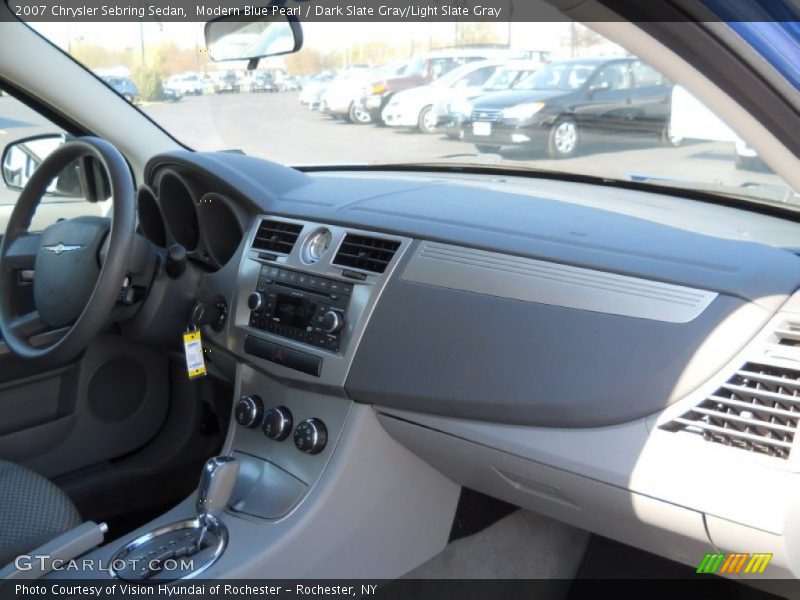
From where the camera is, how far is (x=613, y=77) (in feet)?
8.33

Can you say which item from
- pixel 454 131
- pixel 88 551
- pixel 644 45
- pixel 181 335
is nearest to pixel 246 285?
pixel 181 335

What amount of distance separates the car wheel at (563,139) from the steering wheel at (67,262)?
142 centimetres

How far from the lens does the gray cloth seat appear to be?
1.90 m

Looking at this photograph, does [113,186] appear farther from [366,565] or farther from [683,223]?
[683,223]

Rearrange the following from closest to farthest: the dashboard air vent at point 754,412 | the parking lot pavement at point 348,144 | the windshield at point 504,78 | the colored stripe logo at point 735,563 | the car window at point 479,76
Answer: the dashboard air vent at point 754,412, the colored stripe logo at point 735,563, the parking lot pavement at point 348,144, the windshield at point 504,78, the car window at point 479,76

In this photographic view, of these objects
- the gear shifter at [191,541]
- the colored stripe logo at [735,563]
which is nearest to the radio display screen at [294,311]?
the gear shifter at [191,541]

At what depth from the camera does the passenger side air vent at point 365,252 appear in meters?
2.11

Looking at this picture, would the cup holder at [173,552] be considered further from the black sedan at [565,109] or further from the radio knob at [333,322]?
the black sedan at [565,109]

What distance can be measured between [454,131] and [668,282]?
1542 mm

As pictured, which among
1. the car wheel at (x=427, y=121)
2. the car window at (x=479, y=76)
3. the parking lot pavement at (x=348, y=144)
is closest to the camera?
the parking lot pavement at (x=348, y=144)

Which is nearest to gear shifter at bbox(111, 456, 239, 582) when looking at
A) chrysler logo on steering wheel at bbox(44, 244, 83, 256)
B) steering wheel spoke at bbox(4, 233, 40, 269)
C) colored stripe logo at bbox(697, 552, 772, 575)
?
chrysler logo on steering wheel at bbox(44, 244, 83, 256)

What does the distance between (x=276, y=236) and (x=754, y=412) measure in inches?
52.4

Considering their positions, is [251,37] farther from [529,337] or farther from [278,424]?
[529,337]

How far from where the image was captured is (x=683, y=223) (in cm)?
205
